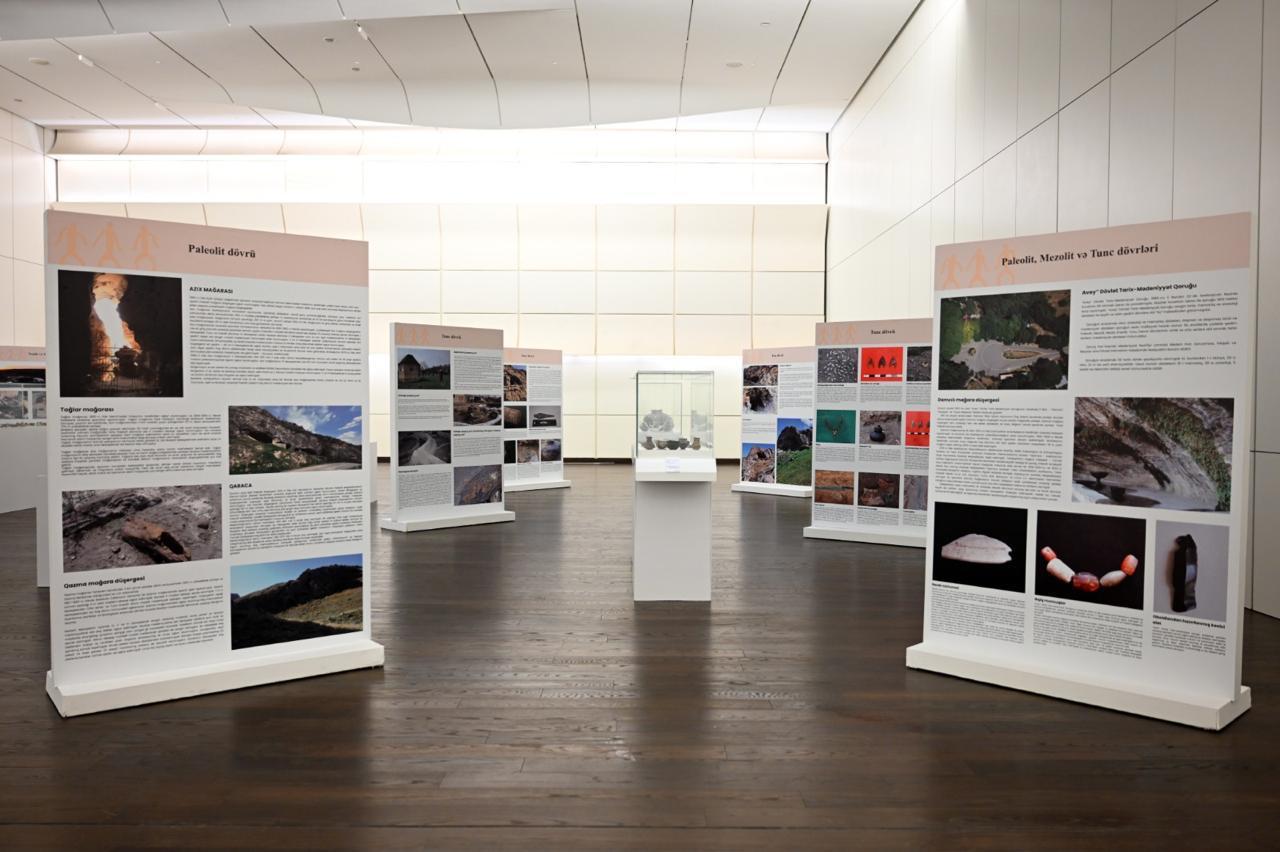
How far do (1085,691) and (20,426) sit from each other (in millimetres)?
13343

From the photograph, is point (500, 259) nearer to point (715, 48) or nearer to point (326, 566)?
point (715, 48)

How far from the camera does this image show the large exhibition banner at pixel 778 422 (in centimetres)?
1419

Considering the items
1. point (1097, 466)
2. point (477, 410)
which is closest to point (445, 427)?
point (477, 410)

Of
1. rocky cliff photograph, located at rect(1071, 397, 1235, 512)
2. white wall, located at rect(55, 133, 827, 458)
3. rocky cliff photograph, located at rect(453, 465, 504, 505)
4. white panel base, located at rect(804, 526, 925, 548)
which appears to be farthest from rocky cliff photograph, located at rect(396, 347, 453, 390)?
white wall, located at rect(55, 133, 827, 458)

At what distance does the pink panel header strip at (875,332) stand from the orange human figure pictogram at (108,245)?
6.88 metres

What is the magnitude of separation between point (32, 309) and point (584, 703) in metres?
19.3

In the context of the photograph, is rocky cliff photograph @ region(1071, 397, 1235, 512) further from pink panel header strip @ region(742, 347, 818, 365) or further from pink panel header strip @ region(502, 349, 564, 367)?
pink panel header strip @ region(502, 349, 564, 367)

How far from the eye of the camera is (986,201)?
1050 centimetres

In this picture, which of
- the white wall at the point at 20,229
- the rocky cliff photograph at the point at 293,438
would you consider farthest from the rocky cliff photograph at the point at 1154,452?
the white wall at the point at 20,229

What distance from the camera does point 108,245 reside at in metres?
4.27

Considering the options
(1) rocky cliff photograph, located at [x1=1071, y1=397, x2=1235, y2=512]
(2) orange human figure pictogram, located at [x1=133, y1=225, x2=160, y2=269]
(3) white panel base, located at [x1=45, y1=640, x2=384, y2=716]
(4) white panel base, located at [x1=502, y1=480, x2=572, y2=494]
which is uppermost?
(2) orange human figure pictogram, located at [x1=133, y1=225, x2=160, y2=269]

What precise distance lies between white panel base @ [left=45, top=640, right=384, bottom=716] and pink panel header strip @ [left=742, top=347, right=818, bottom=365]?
403 inches

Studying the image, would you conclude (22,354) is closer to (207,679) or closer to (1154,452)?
(207,679)

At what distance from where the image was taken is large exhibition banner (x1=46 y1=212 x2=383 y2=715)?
13.8 ft
